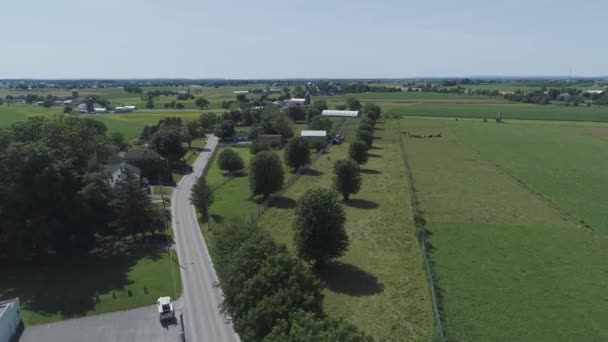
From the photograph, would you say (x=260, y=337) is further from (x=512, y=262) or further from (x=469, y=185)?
(x=469, y=185)

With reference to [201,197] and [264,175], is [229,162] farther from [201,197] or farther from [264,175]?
[201,197]

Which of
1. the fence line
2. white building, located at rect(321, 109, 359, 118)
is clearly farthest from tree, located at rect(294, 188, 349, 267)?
white building, located at rect(321, 109, 359, 118)

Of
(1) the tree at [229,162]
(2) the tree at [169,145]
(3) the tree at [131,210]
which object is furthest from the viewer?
(2) the tree at [169,145]

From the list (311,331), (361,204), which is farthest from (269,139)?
(311,331)

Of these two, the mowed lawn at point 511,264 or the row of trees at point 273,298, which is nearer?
the row of trees at point 273,298

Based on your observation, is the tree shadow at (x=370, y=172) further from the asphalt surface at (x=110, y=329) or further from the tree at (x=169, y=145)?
the asphalt surface at (x=110, y=329)

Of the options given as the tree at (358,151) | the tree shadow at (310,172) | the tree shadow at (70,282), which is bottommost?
the tree shadow at (70,282)

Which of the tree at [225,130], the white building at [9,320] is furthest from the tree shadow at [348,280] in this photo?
the tree at [225,130]
